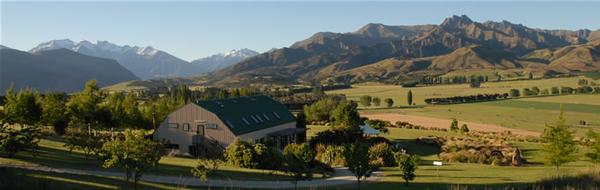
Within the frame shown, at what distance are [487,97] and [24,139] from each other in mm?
151996

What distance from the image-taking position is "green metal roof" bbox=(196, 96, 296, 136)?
57.5 m

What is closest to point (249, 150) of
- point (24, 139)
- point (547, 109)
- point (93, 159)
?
point (93, 159)

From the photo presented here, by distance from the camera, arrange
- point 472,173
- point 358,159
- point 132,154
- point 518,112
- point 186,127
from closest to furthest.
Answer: point 132,154 → point 358,159 → point 472,173 → point 186,127 → point 518,112

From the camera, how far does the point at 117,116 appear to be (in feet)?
202

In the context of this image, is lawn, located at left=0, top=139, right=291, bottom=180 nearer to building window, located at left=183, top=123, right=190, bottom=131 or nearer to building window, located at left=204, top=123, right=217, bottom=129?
building window, located at left=204, top=123, right=217, bottom=129

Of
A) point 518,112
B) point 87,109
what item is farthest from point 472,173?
point 518,112

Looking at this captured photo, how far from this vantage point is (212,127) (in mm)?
56438

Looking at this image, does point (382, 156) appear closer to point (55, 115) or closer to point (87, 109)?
point (87, 109)

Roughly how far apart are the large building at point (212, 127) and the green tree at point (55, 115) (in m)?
9.73

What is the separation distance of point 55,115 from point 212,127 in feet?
55.3

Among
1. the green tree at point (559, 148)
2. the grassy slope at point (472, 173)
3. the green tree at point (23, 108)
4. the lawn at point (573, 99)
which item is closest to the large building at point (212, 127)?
the green tree at point (23, 108)

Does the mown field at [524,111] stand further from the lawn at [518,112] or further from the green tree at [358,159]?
the green tree at [358,159]

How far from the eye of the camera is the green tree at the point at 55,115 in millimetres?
56500

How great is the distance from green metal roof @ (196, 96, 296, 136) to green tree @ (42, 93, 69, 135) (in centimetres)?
1449
